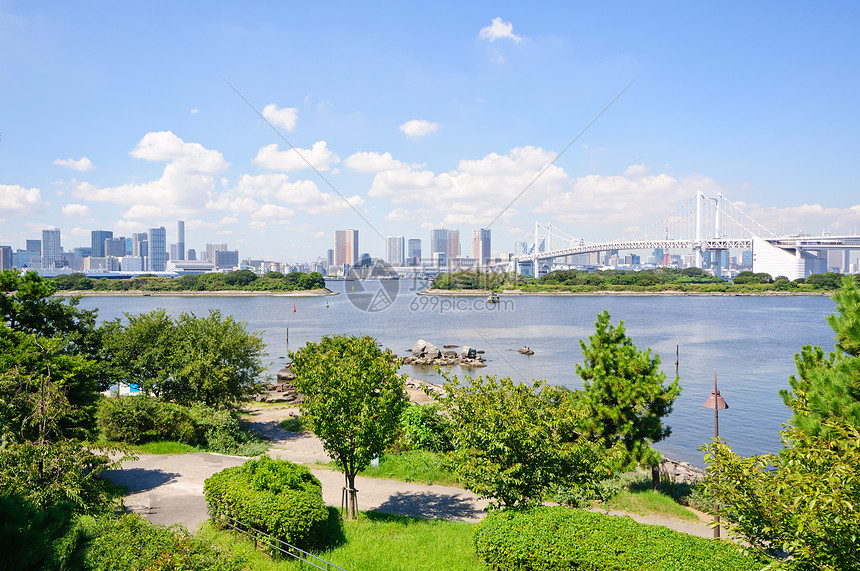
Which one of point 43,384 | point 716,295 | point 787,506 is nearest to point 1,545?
point 43,384

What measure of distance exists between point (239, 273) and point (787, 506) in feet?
428

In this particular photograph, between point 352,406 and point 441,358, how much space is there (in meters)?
31.4

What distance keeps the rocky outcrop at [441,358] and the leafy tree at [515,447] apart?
28959 millimetres

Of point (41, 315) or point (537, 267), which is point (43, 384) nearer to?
point (41, 315)

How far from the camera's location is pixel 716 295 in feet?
350

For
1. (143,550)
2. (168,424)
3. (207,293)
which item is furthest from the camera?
(207,293)

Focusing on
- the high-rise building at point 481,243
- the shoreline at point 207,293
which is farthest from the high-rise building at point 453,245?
the shoreline at point 207,293

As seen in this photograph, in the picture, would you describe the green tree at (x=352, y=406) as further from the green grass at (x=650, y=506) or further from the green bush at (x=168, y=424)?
the green bush at (x=168, y=424)

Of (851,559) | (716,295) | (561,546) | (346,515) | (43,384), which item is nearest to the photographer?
(851,559)

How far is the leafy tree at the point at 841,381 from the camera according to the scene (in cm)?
730

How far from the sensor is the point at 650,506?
13.0m

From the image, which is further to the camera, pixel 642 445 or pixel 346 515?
pixel 642 445

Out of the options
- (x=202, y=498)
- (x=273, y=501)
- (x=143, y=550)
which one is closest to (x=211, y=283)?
(x=202, y=498)

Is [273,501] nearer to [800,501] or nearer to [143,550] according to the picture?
[143,550]
